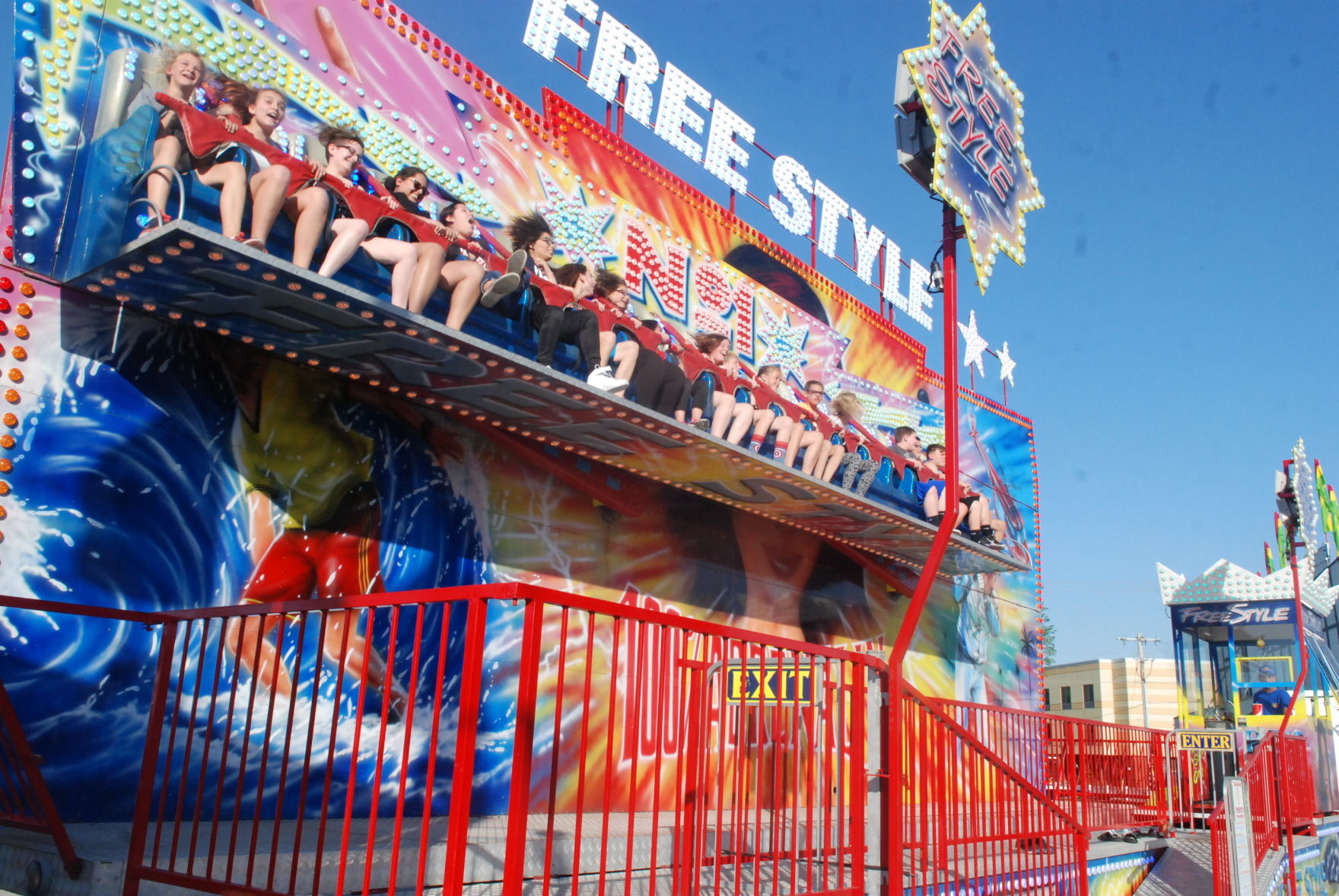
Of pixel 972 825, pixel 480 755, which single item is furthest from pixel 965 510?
pixel 480 755

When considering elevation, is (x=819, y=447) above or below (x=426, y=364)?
above

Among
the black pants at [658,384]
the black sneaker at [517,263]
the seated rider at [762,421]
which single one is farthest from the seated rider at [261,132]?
the seated rider at [762,421]

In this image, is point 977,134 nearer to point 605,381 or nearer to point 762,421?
point 605,381

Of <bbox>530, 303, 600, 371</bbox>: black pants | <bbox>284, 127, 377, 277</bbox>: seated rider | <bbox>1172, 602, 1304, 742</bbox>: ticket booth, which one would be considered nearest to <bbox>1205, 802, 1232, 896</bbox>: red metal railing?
<bbox>530, 303, 600, 371</bbox>: black pants

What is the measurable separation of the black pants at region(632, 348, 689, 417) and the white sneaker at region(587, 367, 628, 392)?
861 millimetres

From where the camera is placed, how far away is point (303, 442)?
28.6ft

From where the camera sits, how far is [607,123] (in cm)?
1259

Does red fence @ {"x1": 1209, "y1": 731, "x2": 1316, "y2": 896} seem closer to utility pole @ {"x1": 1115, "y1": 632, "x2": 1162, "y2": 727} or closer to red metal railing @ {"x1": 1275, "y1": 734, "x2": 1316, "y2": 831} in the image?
red metal railing @ {"x1": 1275, "y1": 734, "x2": 1316, "y2": 831}

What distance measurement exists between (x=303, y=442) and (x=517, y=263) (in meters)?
2.24

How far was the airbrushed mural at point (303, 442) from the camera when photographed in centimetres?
712

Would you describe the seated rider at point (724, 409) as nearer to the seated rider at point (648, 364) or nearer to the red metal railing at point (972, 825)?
the seated rider at point (648, 364)

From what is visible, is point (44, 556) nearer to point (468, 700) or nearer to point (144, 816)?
point (144, 816)

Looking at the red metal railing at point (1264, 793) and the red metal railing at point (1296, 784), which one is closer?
the red metal railing at point (1264, 793)

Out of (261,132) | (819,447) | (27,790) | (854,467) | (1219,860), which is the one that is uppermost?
(261,132)
